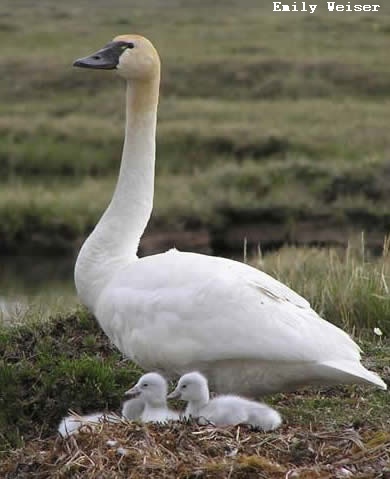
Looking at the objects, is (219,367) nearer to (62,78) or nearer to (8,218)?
(8,218)

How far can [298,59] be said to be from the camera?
3616 centimetres

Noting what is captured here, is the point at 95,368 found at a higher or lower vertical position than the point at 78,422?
→ lower

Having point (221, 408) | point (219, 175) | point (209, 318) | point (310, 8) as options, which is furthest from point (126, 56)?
point (310, 8)

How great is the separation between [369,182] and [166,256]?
17.2 m

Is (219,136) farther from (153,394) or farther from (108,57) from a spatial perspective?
(153,394)

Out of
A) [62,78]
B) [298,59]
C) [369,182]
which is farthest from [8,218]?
[298,59]

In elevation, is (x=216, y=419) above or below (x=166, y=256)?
below

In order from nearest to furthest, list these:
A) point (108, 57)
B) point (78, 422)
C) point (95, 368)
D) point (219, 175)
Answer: point (78, 422)
point (108, 57)
point (95, 368)
point (219, 175)

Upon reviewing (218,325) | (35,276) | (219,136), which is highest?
(218,325)

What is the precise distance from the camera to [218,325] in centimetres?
633

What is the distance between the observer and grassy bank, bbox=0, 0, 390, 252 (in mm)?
21953

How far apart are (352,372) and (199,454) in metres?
1.12

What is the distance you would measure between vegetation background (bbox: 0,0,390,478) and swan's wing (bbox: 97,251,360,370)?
465 millimetres

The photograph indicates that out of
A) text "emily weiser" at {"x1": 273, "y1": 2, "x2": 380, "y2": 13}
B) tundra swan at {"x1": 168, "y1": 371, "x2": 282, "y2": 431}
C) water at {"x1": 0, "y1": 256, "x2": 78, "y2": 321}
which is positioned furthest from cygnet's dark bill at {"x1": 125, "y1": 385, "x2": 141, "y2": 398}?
text "emily weiser" at {"x1": 273, "y1": 2, "x2": 380, "y2": 13}
